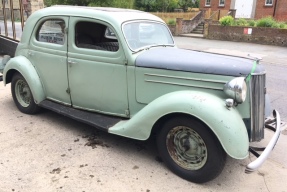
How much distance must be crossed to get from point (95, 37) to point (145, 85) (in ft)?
4.27

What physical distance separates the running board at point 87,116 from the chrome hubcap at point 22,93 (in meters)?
0.54

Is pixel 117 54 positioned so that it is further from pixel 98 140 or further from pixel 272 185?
pixel 272 185

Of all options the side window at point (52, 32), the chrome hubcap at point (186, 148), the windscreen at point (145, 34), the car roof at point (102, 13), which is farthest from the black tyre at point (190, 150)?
the side window at point (52, 32)

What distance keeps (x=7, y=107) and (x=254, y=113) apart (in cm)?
422

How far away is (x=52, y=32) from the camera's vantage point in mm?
4285

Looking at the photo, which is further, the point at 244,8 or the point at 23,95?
the point at 244,8

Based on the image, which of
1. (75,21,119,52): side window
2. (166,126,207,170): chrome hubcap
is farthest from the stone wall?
(166,126,207,170): chrome hubcap

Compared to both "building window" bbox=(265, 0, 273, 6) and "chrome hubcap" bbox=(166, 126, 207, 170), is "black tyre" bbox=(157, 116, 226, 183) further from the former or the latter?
"building window" bbox=(265, 0, 273, 6)

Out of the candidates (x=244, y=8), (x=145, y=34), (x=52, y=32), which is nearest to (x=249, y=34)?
(x=244, y=8)

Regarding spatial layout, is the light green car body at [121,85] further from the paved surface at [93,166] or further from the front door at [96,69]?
the paved surface at [93,166]

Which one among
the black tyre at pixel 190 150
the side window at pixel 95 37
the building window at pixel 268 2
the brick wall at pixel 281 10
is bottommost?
the black tyre at pixel 190 150

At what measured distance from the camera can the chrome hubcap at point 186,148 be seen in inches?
119

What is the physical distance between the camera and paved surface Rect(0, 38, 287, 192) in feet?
9.75

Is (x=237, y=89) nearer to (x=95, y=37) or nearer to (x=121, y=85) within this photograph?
(x=121, y=85)
